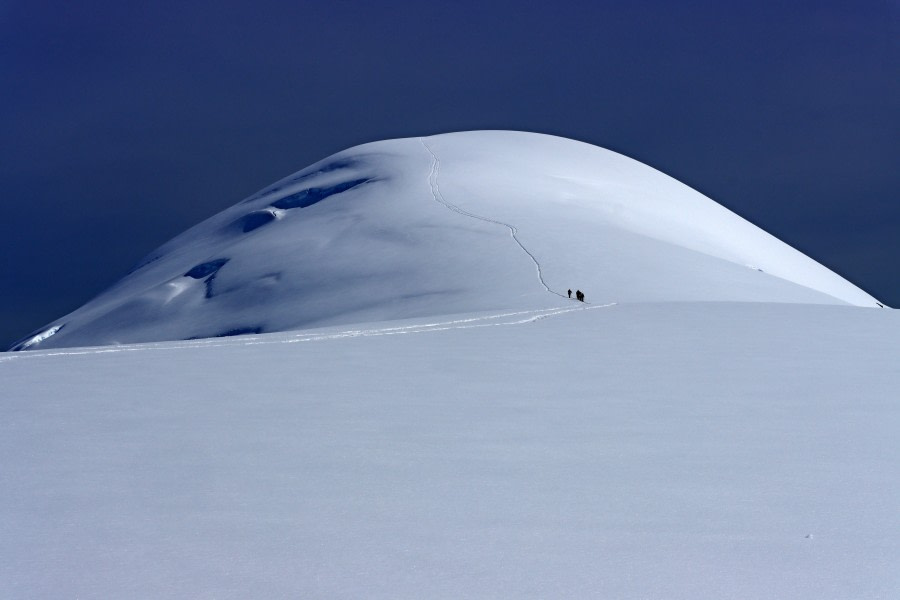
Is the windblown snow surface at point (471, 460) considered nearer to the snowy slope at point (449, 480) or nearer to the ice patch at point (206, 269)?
the snowy slope at point (449, 480)

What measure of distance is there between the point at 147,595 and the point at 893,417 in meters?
5.98

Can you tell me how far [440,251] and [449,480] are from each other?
29022mm

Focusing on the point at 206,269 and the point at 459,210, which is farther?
the point at 459,210

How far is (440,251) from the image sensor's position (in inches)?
1356

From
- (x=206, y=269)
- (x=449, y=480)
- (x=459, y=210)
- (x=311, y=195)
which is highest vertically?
(x=311, y=195)

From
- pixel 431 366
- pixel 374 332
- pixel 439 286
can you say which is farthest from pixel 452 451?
pixel 439 286

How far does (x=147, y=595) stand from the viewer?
12.9 feet

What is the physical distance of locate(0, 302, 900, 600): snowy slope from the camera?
4152mm

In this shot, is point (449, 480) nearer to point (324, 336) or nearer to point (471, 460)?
point (471, 460)

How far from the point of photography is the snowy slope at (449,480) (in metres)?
4.15

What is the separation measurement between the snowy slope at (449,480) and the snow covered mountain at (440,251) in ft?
48.2

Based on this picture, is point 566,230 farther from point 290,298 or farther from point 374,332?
point 374,332

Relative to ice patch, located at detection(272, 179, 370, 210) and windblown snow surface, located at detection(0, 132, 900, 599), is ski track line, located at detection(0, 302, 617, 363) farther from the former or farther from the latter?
ice patch, located at detection(272, 179, 370, 210)

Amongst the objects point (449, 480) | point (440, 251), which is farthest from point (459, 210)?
point (449, 480)
